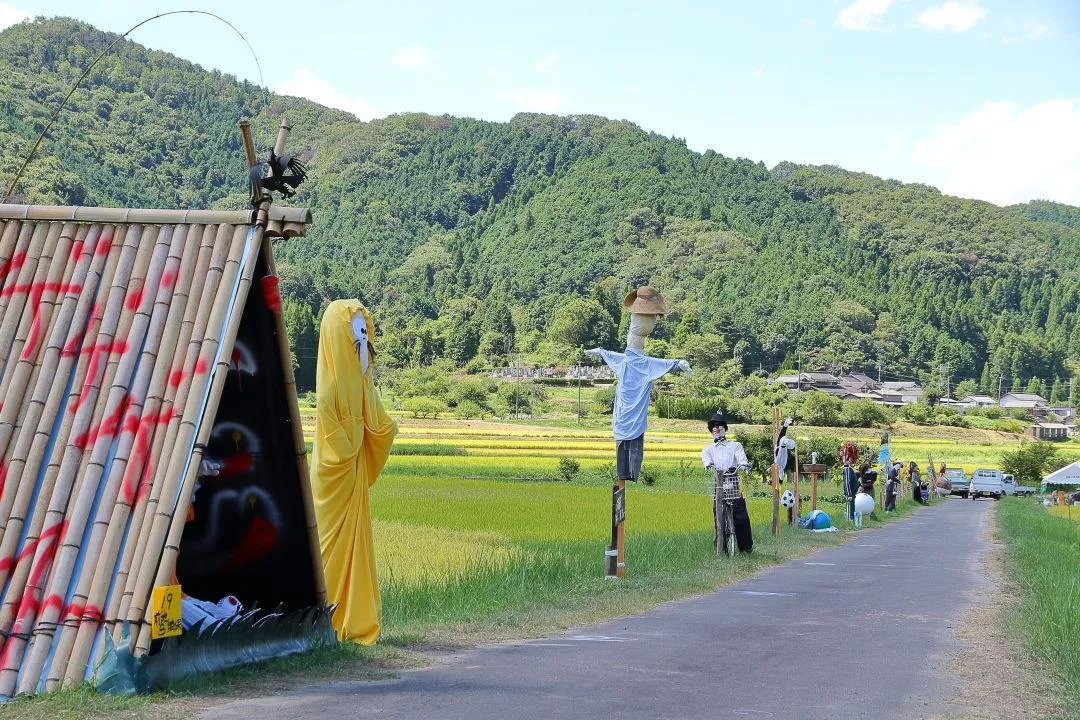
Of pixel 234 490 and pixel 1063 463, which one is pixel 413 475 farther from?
pixel 1063 463

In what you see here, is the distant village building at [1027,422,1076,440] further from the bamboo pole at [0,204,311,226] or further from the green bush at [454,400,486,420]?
the bamboo pole at [0,204,311,226]

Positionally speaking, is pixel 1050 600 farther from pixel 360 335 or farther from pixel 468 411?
Result: pixel 468 411

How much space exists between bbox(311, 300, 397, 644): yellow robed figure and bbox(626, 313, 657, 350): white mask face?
21.1ft

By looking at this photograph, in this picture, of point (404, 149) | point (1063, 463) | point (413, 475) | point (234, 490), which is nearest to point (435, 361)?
point (1063, 463)

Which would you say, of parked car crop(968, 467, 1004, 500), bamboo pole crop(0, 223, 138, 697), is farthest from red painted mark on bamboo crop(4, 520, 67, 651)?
parked car crop(968, 467, 1004, 500)

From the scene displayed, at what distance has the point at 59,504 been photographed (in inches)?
283

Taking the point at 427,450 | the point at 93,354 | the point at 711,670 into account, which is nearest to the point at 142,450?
the point at 93,354

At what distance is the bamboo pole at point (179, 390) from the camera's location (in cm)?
686

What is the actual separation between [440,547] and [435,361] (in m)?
92.0

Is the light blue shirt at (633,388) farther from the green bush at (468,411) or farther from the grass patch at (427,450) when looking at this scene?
the green bush at (468,411)

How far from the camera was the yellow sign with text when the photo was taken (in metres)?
6.73

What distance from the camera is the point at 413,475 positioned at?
38.8 metres

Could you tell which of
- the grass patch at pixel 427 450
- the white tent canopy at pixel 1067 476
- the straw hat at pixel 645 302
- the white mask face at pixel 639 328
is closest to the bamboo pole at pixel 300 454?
the straw hat at pixel 645 302

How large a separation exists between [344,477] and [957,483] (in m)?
51.8
